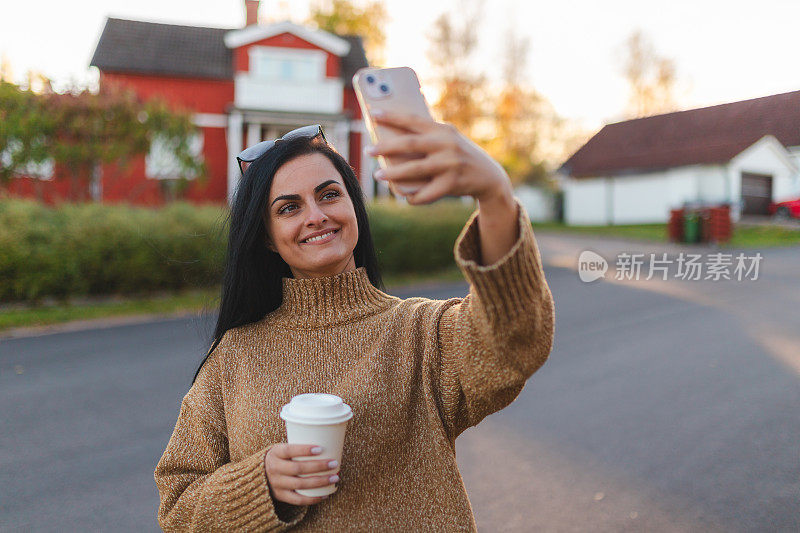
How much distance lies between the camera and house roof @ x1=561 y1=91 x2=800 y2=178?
11.2 feet

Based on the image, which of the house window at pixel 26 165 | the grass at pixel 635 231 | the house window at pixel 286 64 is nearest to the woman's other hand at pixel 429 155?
the grass at pixel 635 231

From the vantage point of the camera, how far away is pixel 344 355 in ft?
5.85

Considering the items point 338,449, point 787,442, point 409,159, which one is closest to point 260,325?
point 338,449

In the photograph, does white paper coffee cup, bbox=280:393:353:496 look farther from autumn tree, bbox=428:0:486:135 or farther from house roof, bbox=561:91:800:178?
autumn tree, bbox=428:0:486:135

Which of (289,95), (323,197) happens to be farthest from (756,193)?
(289,95)

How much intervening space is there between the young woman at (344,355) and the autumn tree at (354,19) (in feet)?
124

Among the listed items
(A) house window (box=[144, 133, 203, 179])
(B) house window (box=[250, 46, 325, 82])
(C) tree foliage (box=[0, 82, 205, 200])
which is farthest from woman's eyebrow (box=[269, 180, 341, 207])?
(B) house window (box=[250, 46, 325, 82])

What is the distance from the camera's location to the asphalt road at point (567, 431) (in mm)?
3748

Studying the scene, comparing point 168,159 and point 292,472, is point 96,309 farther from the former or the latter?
point 292,472

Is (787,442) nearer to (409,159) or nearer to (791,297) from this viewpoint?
(409,159)

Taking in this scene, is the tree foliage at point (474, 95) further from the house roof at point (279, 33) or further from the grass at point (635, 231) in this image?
the grass at point (635, 231)

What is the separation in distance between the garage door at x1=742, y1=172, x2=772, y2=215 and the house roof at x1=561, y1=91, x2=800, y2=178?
0.87ft

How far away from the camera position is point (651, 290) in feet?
39.4

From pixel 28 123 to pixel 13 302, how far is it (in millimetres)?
4664
